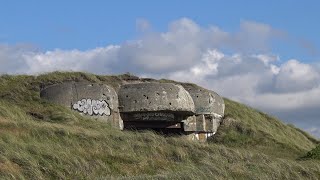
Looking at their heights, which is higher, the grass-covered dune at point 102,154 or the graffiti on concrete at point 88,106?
the graffiti on concrete at point 88,106

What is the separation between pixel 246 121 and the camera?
116 feet

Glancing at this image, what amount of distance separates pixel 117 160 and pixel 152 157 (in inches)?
61.5

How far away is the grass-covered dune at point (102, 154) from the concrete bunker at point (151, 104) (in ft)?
9.86

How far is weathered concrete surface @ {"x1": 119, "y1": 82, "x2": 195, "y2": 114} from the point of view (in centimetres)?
2830

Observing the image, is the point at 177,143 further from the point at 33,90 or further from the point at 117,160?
the point at 33,90

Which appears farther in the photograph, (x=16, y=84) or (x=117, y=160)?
(x=16, y=84)

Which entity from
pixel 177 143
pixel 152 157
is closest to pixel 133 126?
pixel 177 143

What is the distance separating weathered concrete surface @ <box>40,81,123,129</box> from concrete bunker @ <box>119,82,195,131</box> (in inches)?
42.5

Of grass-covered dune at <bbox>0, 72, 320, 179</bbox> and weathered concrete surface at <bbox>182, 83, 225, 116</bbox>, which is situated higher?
weathered concrete surface at <bbox>182, 83, 225, 116</bbox>

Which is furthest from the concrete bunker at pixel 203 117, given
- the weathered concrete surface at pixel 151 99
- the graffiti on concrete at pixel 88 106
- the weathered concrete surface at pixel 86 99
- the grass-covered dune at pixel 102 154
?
the graffiti on concrete at pixel 88 106

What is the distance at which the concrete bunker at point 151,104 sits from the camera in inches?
1115

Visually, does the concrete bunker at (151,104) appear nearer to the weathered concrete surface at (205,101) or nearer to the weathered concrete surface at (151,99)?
the weathered concrete surface at (151,99)

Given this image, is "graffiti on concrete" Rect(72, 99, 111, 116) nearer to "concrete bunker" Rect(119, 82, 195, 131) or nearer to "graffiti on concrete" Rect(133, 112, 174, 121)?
"concrete bunker" Rect(119, 82, 195, 131)

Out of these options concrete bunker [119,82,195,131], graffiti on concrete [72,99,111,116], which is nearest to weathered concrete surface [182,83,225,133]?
concrete bunker [119,82,195,131]
